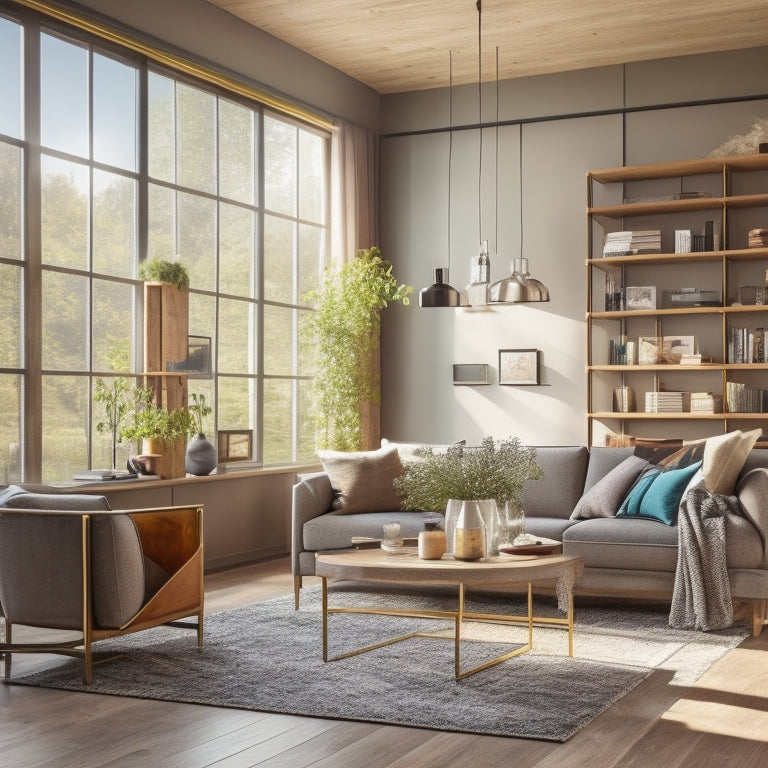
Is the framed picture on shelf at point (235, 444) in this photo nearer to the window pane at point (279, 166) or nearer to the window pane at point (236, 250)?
the window pane at point (236, 250)

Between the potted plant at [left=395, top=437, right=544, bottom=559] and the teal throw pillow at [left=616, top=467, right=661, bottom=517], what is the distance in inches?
46.6

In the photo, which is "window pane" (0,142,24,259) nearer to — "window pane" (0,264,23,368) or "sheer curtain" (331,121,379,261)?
"window pane" (0,264,23,368)

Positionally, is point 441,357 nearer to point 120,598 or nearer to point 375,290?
point 375,290

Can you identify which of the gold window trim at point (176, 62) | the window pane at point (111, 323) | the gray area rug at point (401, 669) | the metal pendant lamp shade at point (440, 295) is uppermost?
the gold window trim at point (176, 62)

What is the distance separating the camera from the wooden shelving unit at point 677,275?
24.8 ft

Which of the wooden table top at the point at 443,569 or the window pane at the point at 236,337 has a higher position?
the window pane at the point at 236,337

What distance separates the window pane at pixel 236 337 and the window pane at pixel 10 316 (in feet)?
5.72

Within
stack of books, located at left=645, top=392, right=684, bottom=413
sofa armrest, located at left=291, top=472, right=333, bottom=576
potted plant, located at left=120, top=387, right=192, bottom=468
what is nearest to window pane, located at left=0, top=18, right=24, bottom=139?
potted plant, located at left=120, top=387, right=192, bottom=468

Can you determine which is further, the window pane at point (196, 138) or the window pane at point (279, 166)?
the window pane at point (279, 166)

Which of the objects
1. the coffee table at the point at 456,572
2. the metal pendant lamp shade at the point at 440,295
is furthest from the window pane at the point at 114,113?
the coffee table at the point at 456,572

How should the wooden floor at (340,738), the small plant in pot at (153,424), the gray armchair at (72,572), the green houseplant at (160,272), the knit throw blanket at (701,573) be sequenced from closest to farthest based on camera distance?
the wooden floor at (340,738)
the gray armchair at (72,572)
the knit throw blanket at (701,573)
the small plant in pot at (153,424)
the green houseplant at (160,272)

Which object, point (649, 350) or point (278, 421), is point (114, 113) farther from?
point (649, 350)

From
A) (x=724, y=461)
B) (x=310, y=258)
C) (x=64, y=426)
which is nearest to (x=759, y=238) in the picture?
(x=724, y=461)

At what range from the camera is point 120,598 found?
4059mm
